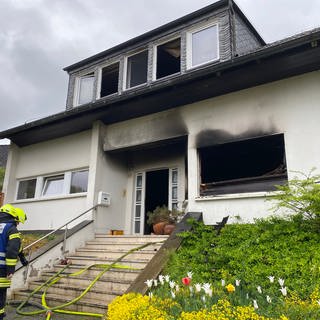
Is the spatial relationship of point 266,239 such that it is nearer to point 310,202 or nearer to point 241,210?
point 310,202

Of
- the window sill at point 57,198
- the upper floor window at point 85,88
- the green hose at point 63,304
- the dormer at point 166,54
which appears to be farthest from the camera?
the upper floor window at point 85,88

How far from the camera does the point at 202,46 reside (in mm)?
10203

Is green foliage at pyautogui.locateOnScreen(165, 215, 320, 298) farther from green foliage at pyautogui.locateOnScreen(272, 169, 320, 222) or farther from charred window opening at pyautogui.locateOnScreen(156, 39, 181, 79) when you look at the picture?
charred window opening at pyautogui.locateOnScreen(156, 39, 181, 79)

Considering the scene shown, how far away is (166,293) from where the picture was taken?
12.0 feet

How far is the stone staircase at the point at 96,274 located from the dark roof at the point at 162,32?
7.47m

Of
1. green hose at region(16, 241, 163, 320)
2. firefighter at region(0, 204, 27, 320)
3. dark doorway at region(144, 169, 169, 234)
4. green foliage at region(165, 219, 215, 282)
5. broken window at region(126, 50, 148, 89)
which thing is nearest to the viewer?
firefighter at region(0, 204, 27, 320)

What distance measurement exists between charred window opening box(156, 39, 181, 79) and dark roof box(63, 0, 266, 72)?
493mm

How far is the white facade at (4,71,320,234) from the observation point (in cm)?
656

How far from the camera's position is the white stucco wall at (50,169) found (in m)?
9.56

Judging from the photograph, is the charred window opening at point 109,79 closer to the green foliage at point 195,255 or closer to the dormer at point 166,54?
the dormer at point 166,54

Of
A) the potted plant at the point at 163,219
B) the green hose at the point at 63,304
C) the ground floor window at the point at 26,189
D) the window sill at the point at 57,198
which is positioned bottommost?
the green hose at the point at 63,304

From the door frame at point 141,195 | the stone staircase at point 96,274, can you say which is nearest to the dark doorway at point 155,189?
the door frame at point 141,195

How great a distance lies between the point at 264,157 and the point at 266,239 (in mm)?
5112

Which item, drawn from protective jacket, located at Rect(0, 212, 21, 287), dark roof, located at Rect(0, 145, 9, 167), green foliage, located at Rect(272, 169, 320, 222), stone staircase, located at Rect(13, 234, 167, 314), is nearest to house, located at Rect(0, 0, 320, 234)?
green foliage, located at Rect(272, 169, 320, 222)
